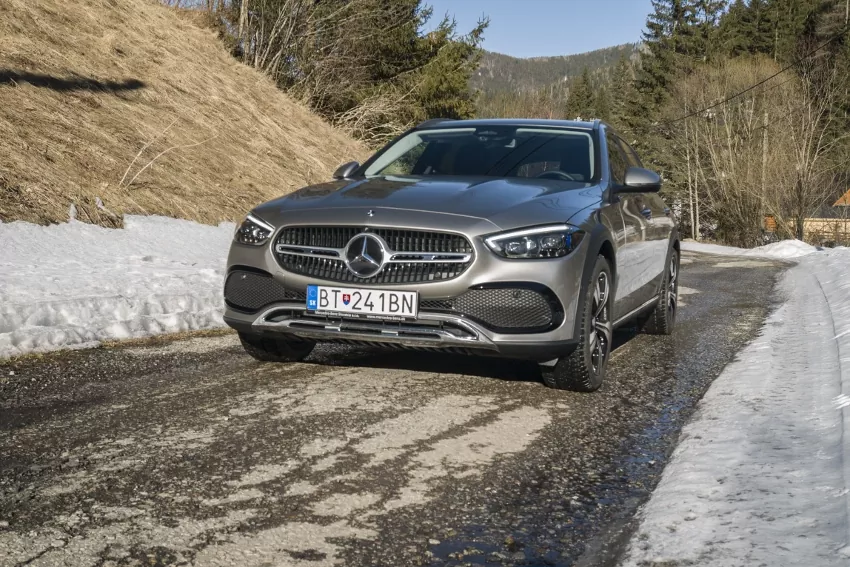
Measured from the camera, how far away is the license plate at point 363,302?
189 inches

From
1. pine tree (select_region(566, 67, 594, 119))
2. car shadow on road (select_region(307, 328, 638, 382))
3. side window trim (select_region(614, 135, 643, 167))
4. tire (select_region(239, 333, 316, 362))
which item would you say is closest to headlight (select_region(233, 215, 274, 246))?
tire (select_region(239, 333, 316, 362))

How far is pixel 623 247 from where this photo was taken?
5.87 metres

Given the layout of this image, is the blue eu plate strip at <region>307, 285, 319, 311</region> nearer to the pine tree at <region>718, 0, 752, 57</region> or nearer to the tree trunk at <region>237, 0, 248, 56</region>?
the tree trunk at <region>237, 0, 248, 56</region>

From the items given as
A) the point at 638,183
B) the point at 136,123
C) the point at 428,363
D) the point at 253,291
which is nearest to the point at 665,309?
the point at 638,183

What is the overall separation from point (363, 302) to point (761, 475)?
216 centimetres

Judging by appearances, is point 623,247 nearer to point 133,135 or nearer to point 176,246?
point 176,246

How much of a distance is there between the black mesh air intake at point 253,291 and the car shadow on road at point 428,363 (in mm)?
855

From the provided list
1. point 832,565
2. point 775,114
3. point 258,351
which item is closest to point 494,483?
point 832,565

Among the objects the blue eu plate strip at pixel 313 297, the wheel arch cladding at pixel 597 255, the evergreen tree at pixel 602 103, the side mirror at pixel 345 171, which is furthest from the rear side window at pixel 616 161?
the evergreen tree at pixel 602 103

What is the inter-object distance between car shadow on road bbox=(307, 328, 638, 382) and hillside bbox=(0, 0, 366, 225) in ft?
16.5

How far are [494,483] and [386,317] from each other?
1.51 meters

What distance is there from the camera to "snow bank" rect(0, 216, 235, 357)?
6383mm

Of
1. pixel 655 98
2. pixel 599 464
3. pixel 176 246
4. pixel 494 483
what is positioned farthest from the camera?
pixel 655 98

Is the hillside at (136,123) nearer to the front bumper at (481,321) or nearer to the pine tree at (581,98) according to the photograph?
the front bumper at (481,321)
